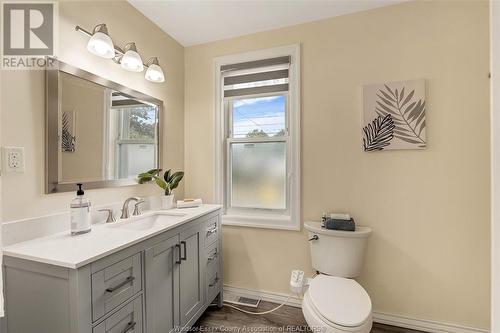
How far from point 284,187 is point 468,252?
135cm

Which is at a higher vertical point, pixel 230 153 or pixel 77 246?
pixel 230 153

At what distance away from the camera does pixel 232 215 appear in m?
2.21

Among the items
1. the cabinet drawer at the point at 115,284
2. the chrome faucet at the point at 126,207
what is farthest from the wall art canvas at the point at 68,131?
the cabinet drawer at the point at 115,284

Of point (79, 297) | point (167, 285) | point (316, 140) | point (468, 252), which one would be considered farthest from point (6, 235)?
point (468, 252)

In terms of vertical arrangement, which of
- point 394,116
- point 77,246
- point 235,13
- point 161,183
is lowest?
point 77,246

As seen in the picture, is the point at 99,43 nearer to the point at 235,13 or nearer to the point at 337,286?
the point at 235,13

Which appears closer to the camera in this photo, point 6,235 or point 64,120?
point 6,235

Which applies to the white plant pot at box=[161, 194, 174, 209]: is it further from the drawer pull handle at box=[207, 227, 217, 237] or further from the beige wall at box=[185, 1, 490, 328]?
the beige wall at box=[185, 1, 490, 328]

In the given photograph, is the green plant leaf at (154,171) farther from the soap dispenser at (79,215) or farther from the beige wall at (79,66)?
the soap dispenser at (79,215)

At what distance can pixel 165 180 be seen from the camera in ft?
6.41

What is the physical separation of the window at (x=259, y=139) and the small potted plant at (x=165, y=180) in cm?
43

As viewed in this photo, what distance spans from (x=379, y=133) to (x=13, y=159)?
7.09ft

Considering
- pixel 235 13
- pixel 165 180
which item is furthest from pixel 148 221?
pixel 235 13

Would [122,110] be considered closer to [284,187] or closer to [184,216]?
[184,216]
